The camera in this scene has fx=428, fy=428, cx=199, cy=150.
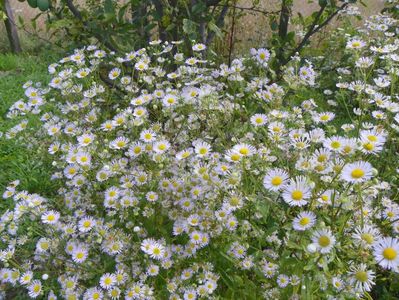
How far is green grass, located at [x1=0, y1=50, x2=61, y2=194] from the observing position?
2988 millimetres

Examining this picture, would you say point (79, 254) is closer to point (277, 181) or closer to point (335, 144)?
point (277, 181)

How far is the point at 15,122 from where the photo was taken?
3.65 metres

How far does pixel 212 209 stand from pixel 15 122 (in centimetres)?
247

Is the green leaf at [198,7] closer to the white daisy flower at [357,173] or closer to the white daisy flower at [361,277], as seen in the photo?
the white daisy flower at [357,173]

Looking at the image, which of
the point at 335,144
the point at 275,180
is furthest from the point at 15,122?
the point at 335,144

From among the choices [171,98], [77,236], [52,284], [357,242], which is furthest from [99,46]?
[357,242]

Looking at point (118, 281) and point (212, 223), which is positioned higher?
point (212, 223)

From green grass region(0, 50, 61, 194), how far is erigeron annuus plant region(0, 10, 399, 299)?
543 millimetres

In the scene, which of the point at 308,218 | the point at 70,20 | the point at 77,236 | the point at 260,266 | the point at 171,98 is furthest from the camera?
the point at 70,20

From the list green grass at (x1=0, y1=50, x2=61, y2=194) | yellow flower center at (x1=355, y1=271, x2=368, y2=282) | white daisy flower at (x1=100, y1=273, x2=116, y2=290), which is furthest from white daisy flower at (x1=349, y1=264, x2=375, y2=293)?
green grass at (x1=0, y1=50, x2=61, y2=194)

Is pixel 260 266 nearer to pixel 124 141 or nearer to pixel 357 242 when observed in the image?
pixel 357 242

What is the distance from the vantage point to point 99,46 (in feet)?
9.48

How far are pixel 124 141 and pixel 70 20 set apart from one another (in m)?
1.07

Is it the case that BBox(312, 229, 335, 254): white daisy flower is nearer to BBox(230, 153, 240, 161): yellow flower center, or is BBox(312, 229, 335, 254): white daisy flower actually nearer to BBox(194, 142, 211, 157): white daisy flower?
BBox(230, 153, 240, 161): yellow flower center
